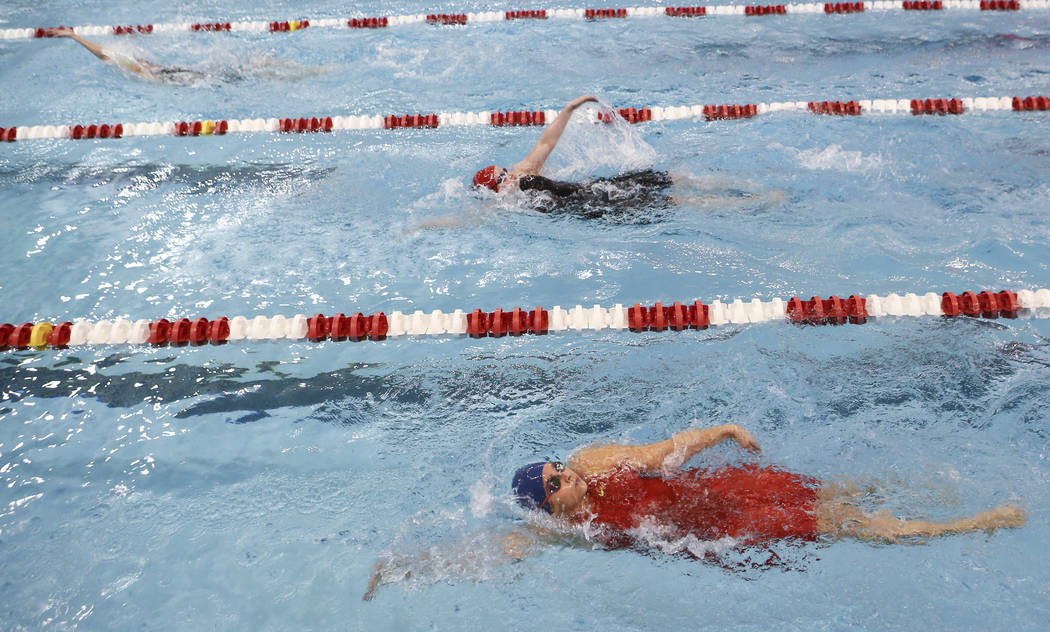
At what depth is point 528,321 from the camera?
3500mm

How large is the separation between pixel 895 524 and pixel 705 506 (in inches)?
24.6

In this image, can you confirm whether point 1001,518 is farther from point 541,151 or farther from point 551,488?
point 541,151

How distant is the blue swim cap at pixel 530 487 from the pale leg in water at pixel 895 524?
0.92m

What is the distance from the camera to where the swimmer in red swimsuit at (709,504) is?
2676mm

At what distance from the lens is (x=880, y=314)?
3377mm

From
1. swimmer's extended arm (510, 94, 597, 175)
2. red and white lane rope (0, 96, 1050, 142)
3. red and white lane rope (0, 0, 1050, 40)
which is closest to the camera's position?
swimmer's extended arm (510, 94, 597, 175)

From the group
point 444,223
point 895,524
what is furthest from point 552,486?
point 444,223

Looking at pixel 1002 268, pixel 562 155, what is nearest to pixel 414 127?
pixel 562 155

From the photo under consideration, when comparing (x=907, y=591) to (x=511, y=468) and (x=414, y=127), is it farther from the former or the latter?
Result: (x=414, y=127)

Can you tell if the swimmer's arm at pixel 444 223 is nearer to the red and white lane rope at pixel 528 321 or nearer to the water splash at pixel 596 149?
the water splash at pixel 596 149

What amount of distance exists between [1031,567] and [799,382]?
3.38 feet

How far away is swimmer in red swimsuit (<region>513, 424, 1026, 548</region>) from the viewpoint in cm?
268

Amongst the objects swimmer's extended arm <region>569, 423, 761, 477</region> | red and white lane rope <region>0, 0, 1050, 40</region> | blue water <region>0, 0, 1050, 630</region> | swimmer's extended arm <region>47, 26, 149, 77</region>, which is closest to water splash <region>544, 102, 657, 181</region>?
blue water <region>0, 0, 1050, 630</region>

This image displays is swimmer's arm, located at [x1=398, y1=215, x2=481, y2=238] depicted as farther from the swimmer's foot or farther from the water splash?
the swimmer's foot
